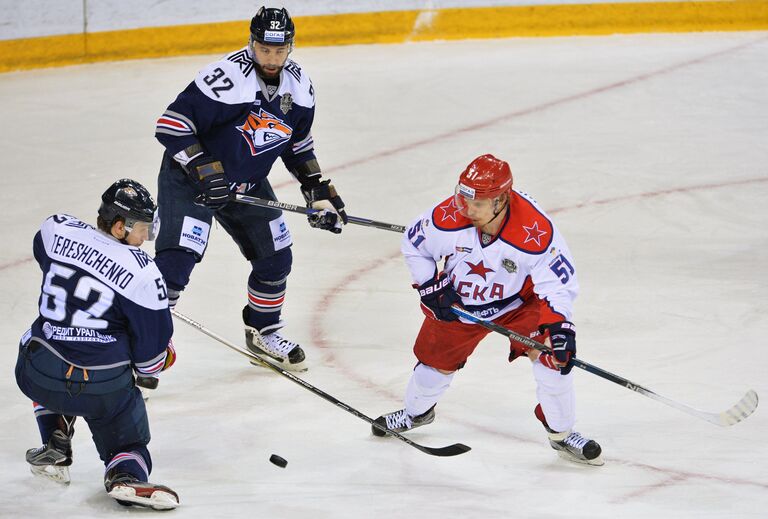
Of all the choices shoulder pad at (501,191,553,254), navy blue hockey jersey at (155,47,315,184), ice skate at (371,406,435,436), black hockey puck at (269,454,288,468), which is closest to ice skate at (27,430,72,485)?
black hockey puck at (269,454,288,468)

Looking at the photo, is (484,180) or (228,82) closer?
(484,180)

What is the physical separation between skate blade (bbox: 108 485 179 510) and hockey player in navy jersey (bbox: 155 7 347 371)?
3.73ft

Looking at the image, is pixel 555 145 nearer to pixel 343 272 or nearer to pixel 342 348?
pixel 343 272

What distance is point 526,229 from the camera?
3.66 metres

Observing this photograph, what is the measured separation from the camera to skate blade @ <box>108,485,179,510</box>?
3320 millimetres

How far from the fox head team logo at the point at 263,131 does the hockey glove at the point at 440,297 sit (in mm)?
1004

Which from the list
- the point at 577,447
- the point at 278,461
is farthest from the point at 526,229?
the point at 278,461

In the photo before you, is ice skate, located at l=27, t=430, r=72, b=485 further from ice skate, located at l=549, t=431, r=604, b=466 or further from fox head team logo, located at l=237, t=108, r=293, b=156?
ice skate, located at l=549, t=431, r=604, b=466

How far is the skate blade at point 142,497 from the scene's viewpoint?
3320 mm

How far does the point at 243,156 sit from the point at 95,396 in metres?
1.34

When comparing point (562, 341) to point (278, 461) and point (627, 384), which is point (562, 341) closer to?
point (627, 384)

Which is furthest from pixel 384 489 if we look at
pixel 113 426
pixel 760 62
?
pixel 760 62

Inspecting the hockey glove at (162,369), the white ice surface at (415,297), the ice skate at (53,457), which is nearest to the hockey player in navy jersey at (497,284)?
the white ice surface at (415,297)

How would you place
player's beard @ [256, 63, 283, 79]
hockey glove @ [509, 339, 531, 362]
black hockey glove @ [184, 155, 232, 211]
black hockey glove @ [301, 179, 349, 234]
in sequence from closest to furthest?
hockey glove @ [509, 339, 531, 362]
black hockey glove @ [184, 155, 232, 211]
player's beard @ [256, 63, 283, 79]
black hockey glove @ [301, 179, 349, 234]
